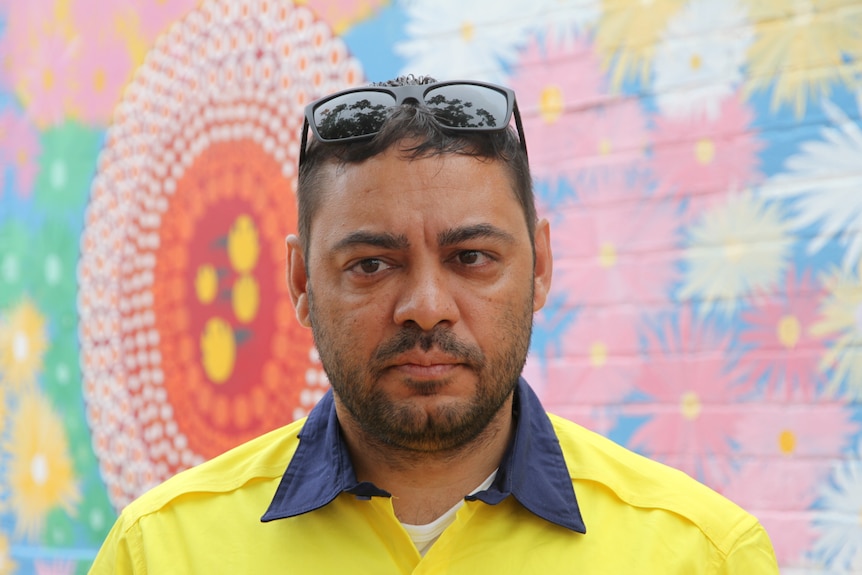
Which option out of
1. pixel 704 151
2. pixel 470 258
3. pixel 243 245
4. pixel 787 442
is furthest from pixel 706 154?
pixel 243 245

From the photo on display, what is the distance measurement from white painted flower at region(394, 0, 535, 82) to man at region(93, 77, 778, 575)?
1.34 meters

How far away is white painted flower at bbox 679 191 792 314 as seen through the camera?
248 cm

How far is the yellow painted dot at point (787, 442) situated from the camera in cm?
243

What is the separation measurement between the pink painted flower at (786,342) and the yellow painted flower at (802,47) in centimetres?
48

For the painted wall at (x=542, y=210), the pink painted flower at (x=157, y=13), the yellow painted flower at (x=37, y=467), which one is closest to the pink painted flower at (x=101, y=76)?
the painted wall at (x=542, y=210)

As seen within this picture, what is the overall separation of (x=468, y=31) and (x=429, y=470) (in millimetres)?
1856

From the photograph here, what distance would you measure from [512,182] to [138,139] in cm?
267

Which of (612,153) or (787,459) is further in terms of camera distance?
(612,153)

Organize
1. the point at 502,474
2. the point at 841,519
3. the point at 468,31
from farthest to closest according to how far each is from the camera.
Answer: the point at 468,31 → the point at 841,519 → the point at 502,474

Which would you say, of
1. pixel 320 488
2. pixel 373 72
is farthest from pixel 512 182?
pixel 373 72

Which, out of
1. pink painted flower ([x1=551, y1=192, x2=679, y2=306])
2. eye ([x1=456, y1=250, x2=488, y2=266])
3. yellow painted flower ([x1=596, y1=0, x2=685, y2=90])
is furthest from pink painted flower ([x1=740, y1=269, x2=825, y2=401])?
eye ([x1=456, y1=250, x2=488, y2=266])

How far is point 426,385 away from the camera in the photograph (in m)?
1.51

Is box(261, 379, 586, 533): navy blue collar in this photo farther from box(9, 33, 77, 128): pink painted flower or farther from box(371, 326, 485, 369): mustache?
box(9, 33, 77, 128): pink painted flower

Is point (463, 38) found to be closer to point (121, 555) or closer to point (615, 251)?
point (615, 251)
